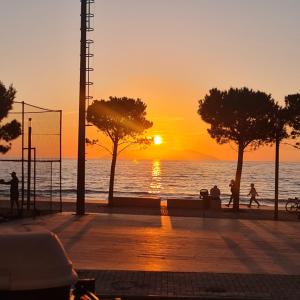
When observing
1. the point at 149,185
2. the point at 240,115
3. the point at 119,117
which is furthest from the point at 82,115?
the point at 149,185

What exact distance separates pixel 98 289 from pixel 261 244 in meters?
6.65

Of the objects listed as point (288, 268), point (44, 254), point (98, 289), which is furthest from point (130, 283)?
point (44, 254)

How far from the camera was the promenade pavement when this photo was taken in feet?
29.0

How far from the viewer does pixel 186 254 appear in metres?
12.2

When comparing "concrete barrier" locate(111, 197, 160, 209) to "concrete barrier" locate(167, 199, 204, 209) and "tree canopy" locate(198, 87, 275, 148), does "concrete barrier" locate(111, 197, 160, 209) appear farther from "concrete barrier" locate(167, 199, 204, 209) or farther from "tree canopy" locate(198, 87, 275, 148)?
"tree canopy" locate(198, 87, 275, 148)

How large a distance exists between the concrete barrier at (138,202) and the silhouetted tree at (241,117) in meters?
4.04

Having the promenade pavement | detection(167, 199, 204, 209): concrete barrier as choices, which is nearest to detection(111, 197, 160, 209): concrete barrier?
detection(167, 199, 204, 209): concrete barrier

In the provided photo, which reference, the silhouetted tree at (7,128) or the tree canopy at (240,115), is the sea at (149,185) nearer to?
the silhouetted tree at (7,128)

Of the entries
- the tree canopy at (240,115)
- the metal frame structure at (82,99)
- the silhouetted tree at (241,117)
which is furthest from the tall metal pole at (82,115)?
the tree canopy at (240,115)

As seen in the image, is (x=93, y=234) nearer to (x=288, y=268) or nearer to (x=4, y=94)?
(x=288, y=268)

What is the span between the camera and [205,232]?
16422mm

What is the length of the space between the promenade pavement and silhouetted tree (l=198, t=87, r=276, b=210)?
11.3 metres

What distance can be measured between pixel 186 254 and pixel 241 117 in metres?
19.3

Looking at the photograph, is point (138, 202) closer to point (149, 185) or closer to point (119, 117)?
point (119, 117)
